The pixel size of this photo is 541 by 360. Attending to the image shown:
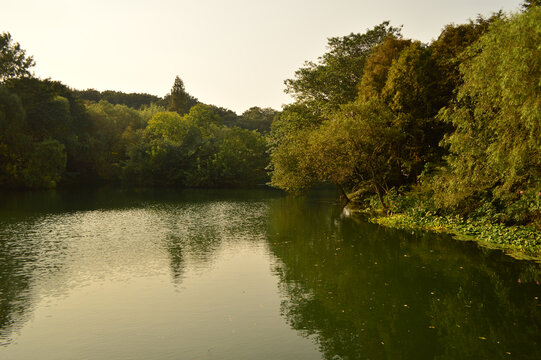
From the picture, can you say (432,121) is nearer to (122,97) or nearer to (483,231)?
(483,231)

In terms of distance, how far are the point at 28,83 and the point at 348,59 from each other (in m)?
48.0

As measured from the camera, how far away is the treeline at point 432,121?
618 inches

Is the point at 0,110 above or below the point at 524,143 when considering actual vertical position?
above

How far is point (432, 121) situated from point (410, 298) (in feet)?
62.0

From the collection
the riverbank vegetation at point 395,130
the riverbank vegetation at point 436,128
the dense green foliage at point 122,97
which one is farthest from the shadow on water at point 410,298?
the dense green foliage at point 122,97

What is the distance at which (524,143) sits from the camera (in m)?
15.5

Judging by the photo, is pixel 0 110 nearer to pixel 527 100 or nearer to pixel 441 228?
pixel 441 228

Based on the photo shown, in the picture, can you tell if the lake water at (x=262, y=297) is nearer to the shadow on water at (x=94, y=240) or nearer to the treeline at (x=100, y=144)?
the shadow on water at (x=94, y=240)

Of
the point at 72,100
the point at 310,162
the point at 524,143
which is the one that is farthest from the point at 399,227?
the point at 72,100

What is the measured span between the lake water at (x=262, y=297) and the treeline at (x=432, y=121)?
11.7ft

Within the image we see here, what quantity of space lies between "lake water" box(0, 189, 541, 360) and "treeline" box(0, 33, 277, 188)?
35.5m

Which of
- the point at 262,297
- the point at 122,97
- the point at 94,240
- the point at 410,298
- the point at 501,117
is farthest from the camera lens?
the point at 122,97

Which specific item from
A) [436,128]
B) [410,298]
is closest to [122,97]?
[436,128]

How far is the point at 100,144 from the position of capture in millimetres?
72625
